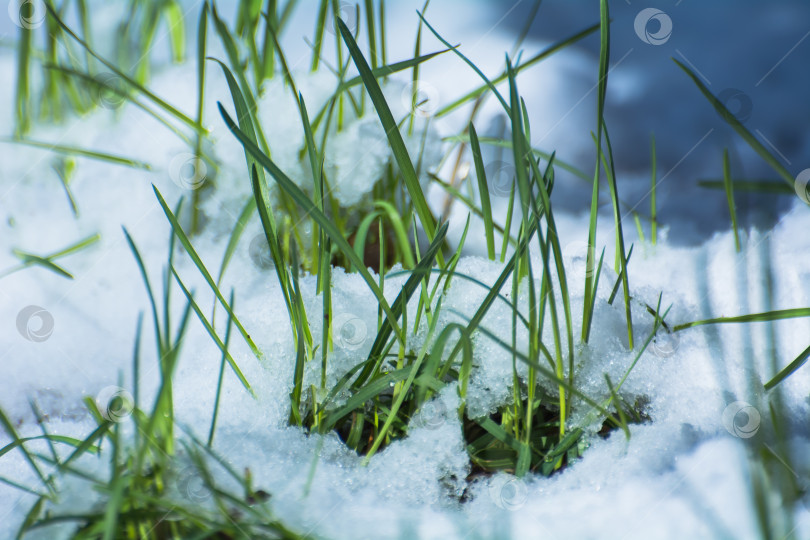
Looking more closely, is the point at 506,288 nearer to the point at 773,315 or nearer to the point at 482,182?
the point at 482,182

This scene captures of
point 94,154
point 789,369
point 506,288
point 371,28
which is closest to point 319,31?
point 371,28

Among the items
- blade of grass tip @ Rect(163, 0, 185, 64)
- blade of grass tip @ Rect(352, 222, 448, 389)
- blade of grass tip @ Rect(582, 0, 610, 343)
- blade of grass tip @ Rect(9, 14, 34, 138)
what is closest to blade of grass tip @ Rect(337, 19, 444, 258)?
blade of grass tip @ Rect(352, 222, 448, 389)

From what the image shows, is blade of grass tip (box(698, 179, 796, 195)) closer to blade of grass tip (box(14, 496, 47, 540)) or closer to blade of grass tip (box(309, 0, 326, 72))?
blade of grass tip (box(309, 0, 326, 72))

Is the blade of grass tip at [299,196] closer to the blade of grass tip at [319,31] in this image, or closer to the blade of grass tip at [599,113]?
the blade of grass tip at [599,113]

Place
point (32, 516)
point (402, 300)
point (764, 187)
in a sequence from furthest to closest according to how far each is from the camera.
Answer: point (764, 187)
point (402, 300)
point (32, 516)

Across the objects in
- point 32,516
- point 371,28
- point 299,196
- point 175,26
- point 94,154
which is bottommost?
point 32,516

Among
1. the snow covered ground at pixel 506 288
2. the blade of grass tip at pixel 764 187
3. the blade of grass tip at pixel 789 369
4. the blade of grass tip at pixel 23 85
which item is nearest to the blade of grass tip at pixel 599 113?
the snow covered ground at pixel 506 288
